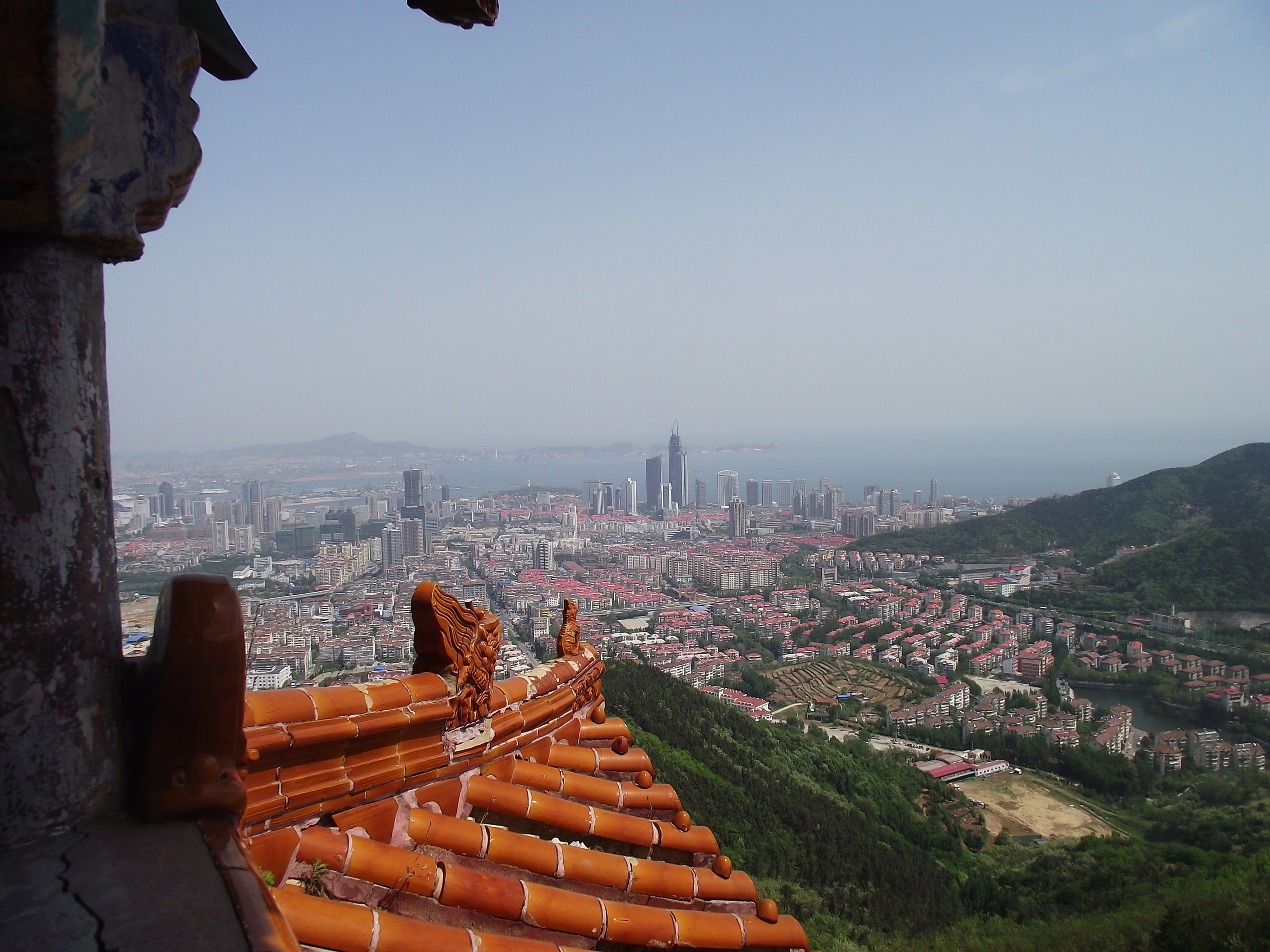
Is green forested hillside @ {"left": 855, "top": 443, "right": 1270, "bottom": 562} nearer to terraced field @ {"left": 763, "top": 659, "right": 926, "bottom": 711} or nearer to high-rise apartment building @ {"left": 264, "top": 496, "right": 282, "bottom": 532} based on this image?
terraced field @ {"left": 763, "top": 659, "right": 926, "bottom": 711}

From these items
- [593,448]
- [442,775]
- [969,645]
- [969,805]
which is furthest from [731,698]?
[593,448]

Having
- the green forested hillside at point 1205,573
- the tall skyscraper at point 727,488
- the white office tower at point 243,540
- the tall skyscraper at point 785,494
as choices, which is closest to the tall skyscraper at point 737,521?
the tall skyscraper at point 785,494

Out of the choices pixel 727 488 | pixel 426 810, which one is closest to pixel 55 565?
pixel 426 810

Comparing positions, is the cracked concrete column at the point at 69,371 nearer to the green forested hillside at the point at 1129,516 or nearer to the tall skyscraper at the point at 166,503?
the green forested hillside at the point at 1129,516

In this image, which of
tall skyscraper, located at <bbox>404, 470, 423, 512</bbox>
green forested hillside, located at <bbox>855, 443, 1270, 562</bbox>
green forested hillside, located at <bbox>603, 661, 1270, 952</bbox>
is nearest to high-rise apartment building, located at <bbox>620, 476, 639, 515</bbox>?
tall skyscraper, located at <bbox>404, 470, 423, 512</bbox>

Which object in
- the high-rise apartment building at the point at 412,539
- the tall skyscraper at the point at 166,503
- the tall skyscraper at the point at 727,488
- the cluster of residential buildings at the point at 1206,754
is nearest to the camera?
the cluster of residential buildings at the point at 1206,754

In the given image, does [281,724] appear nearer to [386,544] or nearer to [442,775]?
[442,775]

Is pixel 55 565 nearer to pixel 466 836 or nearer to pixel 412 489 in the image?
pixel 466 836
